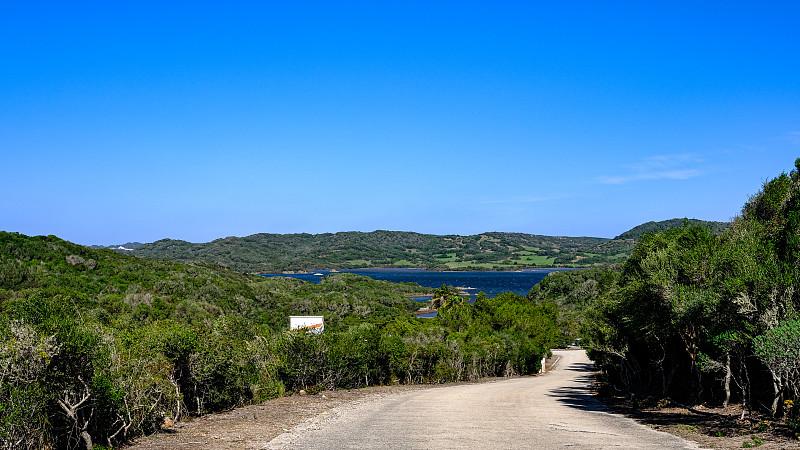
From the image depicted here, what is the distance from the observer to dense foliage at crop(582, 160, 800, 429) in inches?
403

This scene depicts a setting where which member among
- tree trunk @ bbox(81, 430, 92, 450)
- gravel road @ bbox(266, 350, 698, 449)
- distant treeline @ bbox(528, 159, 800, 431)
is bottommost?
gravel road @ bbox(266, 350, 698, 449)

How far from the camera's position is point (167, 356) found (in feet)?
36.4

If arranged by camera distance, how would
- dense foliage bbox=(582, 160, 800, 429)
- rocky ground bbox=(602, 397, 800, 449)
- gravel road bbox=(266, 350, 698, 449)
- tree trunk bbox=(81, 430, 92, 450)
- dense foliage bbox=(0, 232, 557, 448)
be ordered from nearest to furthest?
dense foliage bbox=(0, 232, 557, 448), tree trunk bbox=(81, 430, 92, 450), rocky ground bbox=(602, 397, 800, 449), gravel road bbox=(266, 350, 698, 449), dense foliage bbox=(582, 160, 800, 429)

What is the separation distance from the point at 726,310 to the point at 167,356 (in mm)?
11730

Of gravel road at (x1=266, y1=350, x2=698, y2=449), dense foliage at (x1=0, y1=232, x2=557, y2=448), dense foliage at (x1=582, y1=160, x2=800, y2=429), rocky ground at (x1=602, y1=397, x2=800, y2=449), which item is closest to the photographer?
dense foliage at (x1=0, y1=232, x2=557, y2=448)

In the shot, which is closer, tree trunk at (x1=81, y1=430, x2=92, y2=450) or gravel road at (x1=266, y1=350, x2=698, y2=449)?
tree trunk at (x1=81, y1=430, x2=92, y2=450)

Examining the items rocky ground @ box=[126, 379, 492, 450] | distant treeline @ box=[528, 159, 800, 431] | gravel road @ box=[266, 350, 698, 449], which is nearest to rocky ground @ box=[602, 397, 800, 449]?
distant treeline @ box=[528, 159, 800, 431]

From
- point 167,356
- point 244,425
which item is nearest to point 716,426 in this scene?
point 244,425

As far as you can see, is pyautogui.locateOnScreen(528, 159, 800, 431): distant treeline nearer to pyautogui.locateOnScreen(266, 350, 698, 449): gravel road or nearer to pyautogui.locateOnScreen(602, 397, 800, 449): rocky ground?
pyautogui.locateOnScreen(602, 397, 800, 449): rocky ground

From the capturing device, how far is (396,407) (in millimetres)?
15445

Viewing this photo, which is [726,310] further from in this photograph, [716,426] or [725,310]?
[716,426]

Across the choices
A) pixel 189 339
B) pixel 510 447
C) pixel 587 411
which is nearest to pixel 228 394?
pixel 189 339

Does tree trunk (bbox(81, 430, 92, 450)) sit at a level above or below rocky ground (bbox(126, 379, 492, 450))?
above

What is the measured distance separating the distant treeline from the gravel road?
90.0 inches
